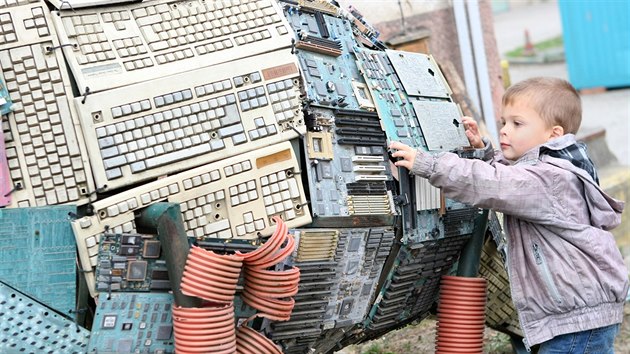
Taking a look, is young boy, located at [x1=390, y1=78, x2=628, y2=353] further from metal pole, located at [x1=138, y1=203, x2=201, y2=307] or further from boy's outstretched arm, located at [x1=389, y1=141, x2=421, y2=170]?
metal pole, located at [x1=138, y1=203, x2=201, y2=307]

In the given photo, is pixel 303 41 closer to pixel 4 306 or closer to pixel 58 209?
pixel 58 209

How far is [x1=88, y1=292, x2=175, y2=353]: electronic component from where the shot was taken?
3311mm

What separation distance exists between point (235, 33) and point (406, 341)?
3164mm

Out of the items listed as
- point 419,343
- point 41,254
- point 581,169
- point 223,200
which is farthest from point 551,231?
point 419,343

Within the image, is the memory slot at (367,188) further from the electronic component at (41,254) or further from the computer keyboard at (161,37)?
the electronic component at (41,254)

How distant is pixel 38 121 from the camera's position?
3328 mm

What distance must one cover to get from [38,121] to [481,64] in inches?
228

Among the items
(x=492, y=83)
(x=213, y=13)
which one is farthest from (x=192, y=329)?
(x=492, y=83)

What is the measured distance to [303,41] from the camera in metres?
3.92

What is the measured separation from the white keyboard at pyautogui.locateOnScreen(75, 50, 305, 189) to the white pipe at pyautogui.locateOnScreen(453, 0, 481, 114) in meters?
4.86

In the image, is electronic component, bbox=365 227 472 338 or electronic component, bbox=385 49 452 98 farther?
electronic component, bbox=385 49 452 98

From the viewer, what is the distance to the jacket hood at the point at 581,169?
392 centimetres

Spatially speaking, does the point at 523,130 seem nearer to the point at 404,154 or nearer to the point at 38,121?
the point at 404,154

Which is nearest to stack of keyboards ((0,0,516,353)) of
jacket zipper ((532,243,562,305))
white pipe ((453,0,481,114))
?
jacket zipper ((532,243,562,305))
